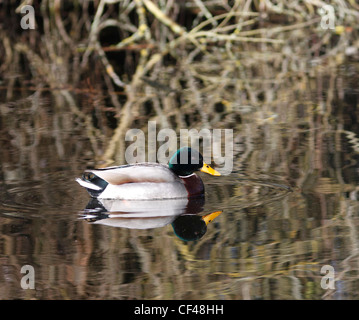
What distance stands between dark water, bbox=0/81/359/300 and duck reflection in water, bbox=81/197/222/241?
0.7 inches

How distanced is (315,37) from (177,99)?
656cm

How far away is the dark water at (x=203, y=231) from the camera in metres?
5.43

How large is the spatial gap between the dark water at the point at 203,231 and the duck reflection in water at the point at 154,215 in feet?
0.06

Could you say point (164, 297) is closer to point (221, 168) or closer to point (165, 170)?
point (165, 170)

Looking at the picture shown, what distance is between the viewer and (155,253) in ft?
19.7

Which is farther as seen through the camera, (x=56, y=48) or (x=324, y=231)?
(x=56, y=48)

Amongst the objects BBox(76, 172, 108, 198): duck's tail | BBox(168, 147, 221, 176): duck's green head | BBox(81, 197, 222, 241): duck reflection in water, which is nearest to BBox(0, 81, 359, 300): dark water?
BBox(81, 197, 222, 241): duck reflection in water

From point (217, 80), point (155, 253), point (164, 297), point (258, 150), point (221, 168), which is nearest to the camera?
point (164, 297)

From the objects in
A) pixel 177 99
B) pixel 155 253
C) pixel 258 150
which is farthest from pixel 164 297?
pixel 177 99

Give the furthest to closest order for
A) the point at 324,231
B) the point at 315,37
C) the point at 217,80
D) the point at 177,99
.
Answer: the point at 315,37
the point at 217,80
the point at 177,99
the point at 324,231

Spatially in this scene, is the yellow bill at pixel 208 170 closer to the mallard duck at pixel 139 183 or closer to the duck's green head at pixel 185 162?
the duck's green head at pixel 185 162

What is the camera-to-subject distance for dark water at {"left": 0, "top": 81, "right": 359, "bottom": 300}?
543 cm

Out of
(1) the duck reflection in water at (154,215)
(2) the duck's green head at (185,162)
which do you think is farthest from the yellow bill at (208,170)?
(1) the duck reflection in water at (154,215)

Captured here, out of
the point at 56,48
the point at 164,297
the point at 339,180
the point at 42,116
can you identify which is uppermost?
the point at 56,48
